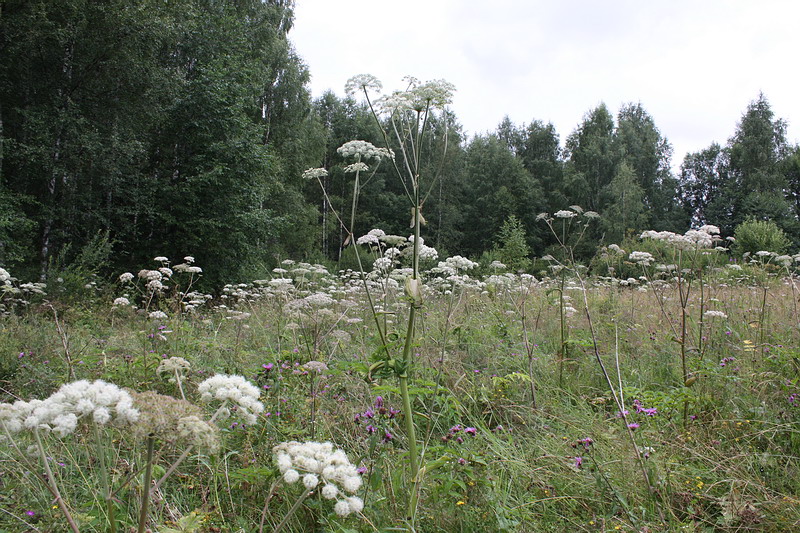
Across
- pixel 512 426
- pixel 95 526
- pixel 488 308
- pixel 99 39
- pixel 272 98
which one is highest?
pixel 272 98

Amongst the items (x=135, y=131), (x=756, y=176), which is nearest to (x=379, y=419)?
(x=135, y=131)

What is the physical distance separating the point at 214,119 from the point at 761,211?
35470 millimetres

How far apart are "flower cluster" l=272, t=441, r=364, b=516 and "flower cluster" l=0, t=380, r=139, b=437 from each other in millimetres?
452

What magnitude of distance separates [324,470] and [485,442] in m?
1.74

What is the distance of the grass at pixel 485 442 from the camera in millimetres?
2043

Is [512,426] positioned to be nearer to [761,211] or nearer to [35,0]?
[35,0]

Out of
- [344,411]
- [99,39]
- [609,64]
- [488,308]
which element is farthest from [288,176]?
[344,411]

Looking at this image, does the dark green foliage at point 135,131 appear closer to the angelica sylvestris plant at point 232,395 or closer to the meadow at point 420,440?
the meadow at point 420,440

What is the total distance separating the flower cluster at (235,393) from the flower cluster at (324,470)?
16 cm

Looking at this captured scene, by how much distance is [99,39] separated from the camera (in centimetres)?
1363

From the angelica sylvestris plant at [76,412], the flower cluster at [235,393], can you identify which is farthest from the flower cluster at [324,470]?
the angelica sylvestris plant at [76,412]

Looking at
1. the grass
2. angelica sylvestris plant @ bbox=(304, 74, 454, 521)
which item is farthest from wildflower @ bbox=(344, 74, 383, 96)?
the grass

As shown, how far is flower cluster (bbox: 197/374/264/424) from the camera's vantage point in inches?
58.9

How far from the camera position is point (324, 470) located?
4.58ft
